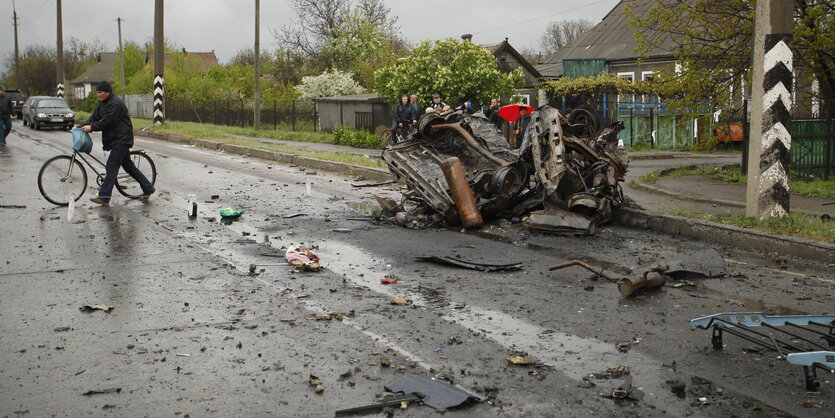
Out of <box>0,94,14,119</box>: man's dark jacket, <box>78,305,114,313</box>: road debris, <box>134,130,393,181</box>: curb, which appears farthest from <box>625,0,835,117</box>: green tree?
A: <box>0,94,14,119</box>: man's dark jacket

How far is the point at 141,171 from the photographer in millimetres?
13516

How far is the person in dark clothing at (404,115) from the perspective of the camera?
76.9 feet

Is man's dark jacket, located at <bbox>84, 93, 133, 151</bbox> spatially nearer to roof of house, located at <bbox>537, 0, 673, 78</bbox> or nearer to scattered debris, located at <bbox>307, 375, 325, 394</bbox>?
scattered debris, located at <bbox>307, 375, 325, 394</bbox>

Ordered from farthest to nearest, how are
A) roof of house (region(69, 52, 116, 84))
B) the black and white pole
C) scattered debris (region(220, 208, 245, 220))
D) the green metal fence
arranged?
roof of house (region(69, 52, 116, 84))
the black and white pole
the green metal fence
scattered debris (region(220, 208, 245, 220))

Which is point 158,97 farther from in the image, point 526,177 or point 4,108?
point 526,177

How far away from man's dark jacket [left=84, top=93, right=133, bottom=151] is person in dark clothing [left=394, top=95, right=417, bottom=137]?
38.0 feet

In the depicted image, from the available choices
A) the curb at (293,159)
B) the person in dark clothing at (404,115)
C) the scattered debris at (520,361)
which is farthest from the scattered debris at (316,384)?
the person in dark clothing at (404,115)

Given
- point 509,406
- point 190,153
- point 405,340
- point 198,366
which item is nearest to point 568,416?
point 509,406

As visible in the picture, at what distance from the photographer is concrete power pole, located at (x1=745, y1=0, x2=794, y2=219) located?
9.74 meters

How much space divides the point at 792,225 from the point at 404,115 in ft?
50.2

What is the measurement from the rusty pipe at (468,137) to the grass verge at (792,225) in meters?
2.95

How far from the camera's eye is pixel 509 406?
4270 mm

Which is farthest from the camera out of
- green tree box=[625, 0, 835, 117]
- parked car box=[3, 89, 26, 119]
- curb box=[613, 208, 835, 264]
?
parked car box=[3, 89, 26, 119]

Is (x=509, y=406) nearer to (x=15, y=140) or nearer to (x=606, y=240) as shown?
(x=606, y=240)
